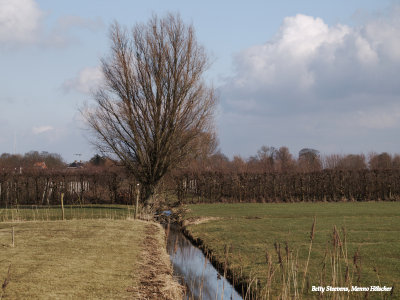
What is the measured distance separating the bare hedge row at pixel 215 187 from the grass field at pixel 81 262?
1323 centimetres

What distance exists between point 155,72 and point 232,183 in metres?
11.4

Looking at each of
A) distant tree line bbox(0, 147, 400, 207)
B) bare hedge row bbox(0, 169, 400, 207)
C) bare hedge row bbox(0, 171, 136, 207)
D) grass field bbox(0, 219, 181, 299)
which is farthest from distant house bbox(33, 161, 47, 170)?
grass field bbox(0, 219, 181, 299)

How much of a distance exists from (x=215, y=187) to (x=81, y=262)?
2000 cm

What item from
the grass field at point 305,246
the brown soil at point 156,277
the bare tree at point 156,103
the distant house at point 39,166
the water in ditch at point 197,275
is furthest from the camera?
the distant house at point 39,166

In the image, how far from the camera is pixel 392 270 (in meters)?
7.72

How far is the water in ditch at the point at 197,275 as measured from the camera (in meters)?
7.42

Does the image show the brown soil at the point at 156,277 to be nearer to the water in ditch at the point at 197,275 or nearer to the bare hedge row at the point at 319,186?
the water in ditch at the point at 197,275

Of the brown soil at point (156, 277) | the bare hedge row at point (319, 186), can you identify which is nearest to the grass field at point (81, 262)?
the brown soil at point (156, 277)

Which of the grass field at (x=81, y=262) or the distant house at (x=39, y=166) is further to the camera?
the distant house at (x=39, y=166)

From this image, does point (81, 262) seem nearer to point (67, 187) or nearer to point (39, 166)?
point (67, 187)

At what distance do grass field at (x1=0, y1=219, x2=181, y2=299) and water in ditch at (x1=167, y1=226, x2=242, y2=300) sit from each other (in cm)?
47

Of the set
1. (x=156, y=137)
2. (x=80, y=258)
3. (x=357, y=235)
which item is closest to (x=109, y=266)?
(x=80, y=258)

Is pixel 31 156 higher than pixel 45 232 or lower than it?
higher

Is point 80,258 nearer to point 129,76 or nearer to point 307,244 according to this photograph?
point 307,244
